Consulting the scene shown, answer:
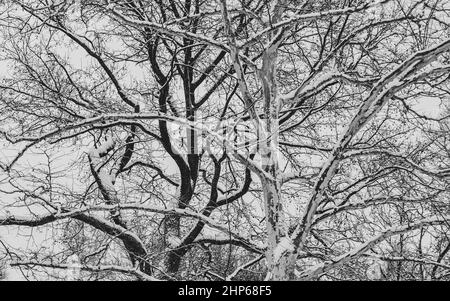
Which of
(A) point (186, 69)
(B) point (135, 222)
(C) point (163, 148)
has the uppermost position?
(A) point (186, 69)

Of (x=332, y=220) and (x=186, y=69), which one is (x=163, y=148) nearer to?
(x=186, y=69)

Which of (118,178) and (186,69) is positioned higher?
(186,69)

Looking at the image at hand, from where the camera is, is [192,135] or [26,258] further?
[192,135]

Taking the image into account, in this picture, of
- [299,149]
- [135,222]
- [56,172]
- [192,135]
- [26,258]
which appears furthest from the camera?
[299,149]

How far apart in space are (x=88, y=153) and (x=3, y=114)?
1.54 meters

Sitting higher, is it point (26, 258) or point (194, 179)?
point (194, 179)

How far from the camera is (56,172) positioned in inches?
252

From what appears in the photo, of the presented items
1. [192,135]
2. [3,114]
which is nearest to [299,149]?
[192,135]
